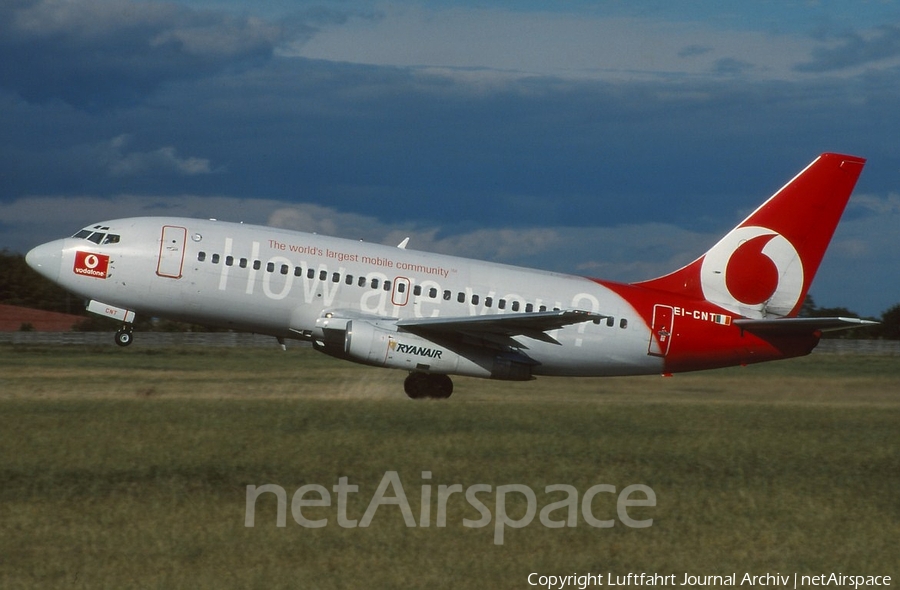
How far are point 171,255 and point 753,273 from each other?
14.5m

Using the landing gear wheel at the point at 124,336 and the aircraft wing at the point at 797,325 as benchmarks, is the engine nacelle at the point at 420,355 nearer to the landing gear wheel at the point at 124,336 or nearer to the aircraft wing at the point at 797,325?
the landing gear wheel at the point at 124,336

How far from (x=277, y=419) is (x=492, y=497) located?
7.21 meters

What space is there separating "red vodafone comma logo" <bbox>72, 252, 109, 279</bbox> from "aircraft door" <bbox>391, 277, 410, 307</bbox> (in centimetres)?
658

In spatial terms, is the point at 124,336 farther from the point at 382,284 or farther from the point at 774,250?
the point at 774,250

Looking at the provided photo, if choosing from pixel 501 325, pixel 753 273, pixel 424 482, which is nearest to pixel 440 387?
pixel 501 325

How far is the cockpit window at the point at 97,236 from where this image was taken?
25.5 metres

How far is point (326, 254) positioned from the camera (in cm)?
2586

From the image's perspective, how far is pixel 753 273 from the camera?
2848cm

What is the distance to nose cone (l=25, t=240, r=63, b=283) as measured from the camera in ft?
84.1

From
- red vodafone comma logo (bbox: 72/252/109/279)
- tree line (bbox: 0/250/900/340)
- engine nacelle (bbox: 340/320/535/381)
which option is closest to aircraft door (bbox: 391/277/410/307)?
engine nacelle (bbox: 340/320/535/381)

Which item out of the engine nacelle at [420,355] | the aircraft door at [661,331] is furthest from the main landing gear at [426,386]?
the aircraft door at [661,331]

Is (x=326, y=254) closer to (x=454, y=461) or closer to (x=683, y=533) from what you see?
(x=454, y=461)

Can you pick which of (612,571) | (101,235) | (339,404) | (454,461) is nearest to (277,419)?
(339,404)

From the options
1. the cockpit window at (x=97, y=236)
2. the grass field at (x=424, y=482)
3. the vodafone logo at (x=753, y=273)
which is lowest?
the grass field at (x=424, y=482)
